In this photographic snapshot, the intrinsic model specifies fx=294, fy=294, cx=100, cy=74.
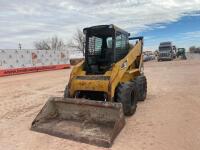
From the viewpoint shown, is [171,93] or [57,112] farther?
[171,93]

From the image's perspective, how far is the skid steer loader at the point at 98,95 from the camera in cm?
689

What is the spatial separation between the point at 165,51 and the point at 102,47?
36357mm

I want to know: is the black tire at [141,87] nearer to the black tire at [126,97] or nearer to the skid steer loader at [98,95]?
the skid steer loader at [98,95]

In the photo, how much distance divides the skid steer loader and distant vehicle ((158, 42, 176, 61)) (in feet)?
114

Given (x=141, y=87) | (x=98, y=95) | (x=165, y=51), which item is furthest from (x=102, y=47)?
(x=165, y=51)

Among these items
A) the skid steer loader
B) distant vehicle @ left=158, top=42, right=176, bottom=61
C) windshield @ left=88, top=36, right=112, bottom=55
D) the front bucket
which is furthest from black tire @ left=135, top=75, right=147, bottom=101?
distant vehicle @ left=158, top=42, right=176, bottom=61

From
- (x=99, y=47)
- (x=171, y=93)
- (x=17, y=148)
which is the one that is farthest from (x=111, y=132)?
(x=171, y=93)

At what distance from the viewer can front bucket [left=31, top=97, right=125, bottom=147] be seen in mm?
6527

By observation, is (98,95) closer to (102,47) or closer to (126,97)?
(126,97)

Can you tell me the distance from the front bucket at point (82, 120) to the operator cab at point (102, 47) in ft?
5.18

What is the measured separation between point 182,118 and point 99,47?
10.8 ft

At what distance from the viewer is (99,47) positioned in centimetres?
923

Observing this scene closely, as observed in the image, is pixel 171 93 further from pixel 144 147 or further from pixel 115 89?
pixel 144 147

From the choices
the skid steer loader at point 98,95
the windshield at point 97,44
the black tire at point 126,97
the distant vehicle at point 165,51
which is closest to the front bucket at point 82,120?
the skid steer loader at point 98,95
